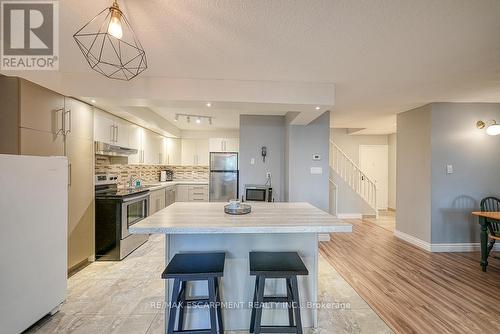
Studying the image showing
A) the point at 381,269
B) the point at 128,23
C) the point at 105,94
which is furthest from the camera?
the point at 381,269

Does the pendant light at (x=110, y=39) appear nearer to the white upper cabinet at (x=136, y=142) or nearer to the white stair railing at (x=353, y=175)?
the white upper cabinet at (x=136, y=142)

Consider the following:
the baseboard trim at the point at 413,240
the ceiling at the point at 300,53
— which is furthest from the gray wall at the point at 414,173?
the ceiling at the point at 300,53

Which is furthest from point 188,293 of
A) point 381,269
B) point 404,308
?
point 381,269

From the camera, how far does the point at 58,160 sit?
7.10 ft

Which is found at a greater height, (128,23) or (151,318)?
(128,23)

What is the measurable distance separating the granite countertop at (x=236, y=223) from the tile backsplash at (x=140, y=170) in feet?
7.81

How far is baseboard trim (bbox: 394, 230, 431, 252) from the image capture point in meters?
3.71

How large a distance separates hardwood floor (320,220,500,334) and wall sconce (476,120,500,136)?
183cm

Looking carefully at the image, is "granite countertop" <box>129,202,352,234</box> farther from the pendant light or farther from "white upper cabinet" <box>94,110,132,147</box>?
"white upper cabinet" <box>94,110,132,147</box>

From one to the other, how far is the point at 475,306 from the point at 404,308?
705mm

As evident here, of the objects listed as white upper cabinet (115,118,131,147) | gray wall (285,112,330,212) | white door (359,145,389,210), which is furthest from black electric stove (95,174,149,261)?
white door (359,145,389,210)

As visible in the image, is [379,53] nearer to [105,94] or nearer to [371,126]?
[105,94]

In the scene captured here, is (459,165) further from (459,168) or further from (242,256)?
(242,256)

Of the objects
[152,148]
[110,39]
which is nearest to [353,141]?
[152,148]
